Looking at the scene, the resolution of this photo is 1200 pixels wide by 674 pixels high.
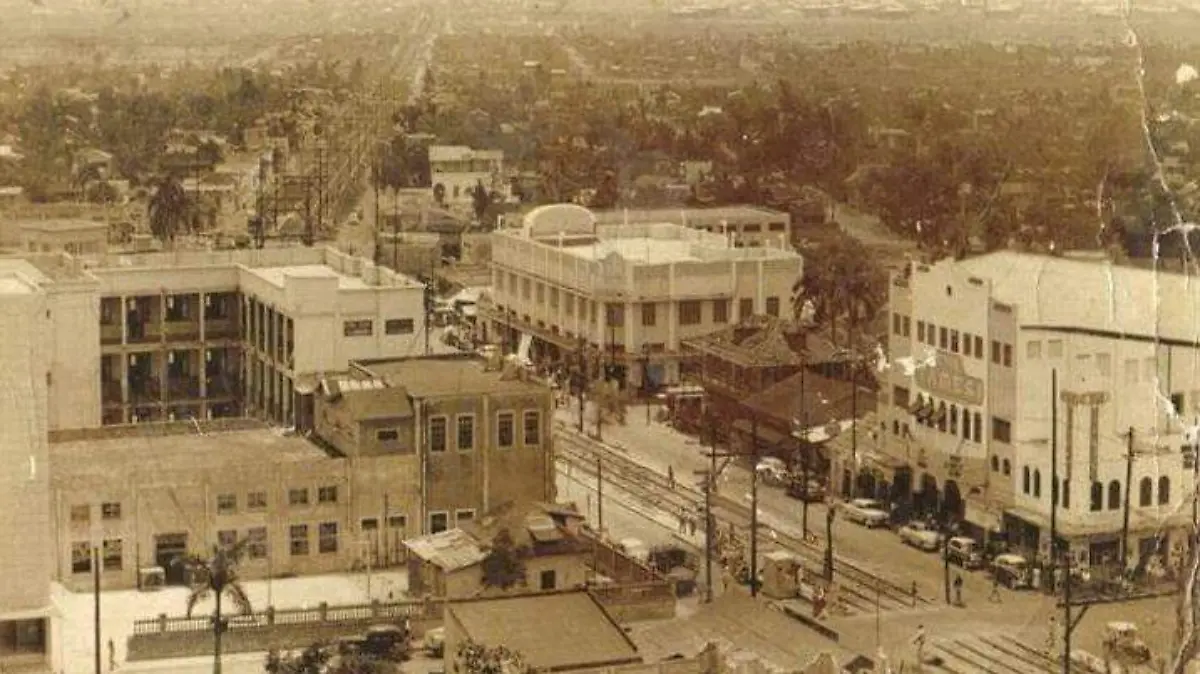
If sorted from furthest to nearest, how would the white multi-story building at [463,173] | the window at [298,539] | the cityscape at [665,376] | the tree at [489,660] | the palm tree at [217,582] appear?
the white multi-story building at [463,173] → the window at [298,539] → the cityscape at [665,376] → the palm tree at [217,582] → the tree at [489,660]

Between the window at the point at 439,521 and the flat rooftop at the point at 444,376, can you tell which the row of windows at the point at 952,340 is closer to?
the flat rooftop at the point at 444,376

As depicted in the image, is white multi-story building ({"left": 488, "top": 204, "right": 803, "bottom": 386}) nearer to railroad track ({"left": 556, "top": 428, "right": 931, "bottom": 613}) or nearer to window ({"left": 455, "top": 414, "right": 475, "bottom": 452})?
railroad track ({"left": 556, "top": 428, "right": 931, "bottom": 613})

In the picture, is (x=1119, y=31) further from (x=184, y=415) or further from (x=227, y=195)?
(x=184, y=415)

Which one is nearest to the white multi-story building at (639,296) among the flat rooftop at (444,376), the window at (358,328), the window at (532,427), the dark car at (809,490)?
the window at (358,328)

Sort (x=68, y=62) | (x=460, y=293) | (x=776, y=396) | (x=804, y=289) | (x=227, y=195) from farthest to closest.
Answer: (x=68, y=62), (x=227, y=195), (x=460, y=293), (x=804, y=289), (x=776, y=396)

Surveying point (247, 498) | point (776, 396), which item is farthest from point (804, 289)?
point (247, 498)

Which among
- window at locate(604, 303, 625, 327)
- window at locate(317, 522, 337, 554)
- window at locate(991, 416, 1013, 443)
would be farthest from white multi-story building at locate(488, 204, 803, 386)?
window at locate(317, 522, 337, 554)

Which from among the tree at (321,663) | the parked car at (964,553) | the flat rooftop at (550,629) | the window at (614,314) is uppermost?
the window at (614,314)
